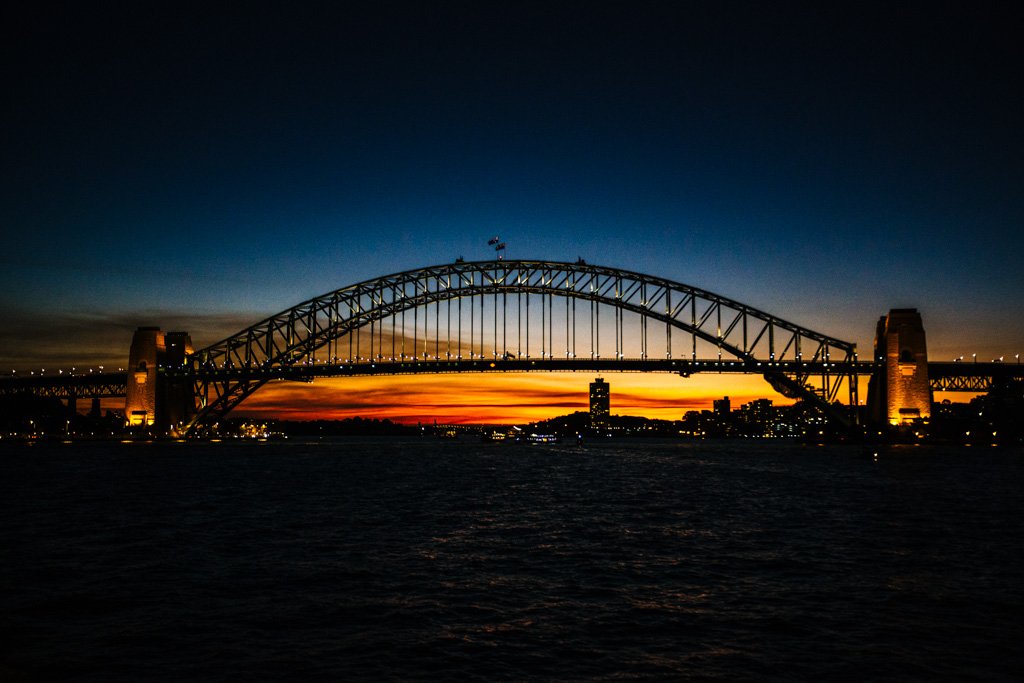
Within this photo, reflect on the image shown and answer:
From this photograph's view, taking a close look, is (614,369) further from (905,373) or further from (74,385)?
(74,385)

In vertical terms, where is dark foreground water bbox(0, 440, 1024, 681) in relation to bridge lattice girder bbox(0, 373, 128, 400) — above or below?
below

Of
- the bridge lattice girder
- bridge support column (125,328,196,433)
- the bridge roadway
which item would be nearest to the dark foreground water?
the bridge roadway

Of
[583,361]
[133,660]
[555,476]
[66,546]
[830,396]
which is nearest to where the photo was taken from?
[133,660]

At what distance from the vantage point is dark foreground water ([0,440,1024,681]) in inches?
472

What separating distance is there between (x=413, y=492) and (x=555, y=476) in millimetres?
14552

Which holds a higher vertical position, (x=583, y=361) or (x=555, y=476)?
(x=583, y=361)

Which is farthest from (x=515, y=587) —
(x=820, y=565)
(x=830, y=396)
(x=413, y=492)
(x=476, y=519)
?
(x=830, y=396)

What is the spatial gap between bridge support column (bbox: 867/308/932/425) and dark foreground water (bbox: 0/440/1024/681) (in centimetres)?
6150

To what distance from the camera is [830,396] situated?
96.2 metres

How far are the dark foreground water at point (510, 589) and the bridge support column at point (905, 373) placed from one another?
61.5 m

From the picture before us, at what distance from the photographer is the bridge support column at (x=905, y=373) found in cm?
9356

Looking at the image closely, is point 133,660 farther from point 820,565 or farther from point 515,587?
point 820,565

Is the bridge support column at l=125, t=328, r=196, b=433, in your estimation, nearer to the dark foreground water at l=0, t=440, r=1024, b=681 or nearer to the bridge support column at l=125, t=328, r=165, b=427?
the bridge support column at l=125, t=328, r=165, b=427

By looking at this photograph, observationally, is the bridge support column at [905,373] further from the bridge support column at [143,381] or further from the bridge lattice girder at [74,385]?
the bridge lattice girder at [74,385]
